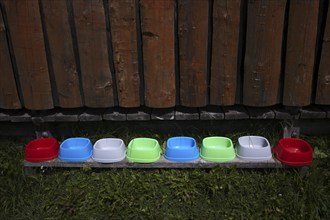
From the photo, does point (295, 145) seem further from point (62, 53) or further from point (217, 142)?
point (62, 53)

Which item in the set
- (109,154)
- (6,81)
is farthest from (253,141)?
(6,81)

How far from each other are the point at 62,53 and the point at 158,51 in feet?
2.60

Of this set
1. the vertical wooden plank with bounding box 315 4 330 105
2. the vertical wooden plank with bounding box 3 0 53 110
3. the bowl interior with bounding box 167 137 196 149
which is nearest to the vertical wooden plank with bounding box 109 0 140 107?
the bowl interior with bounding box 167 137 196 149

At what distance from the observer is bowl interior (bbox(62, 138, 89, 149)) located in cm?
293

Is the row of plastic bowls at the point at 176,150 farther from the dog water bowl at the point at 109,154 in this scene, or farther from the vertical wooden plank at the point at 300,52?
the vertical wooden plank at the point at 300,52

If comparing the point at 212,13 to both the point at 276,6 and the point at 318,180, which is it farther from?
the point at 318,180

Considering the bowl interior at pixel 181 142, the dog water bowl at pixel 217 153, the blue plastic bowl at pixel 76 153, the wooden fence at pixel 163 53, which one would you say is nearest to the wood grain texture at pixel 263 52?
the wooden fence at pixel 163 53

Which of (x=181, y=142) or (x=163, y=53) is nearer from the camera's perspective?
(x=163, y=53)

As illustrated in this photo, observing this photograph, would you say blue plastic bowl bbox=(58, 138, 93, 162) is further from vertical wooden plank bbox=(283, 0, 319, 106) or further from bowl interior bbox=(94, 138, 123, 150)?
vertical wooden plank bbox=(283, 0, 319, 106)

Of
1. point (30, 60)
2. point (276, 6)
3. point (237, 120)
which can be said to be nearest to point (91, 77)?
point (30, 60)

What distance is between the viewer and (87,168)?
277 cm

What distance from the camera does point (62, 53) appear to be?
8.96ft

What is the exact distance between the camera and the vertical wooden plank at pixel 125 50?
2568 mm

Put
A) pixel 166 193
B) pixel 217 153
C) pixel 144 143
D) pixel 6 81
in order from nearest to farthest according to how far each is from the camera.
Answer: pixel 166 193
pixel 217 153
pixel 6 81
pixel 144 143
